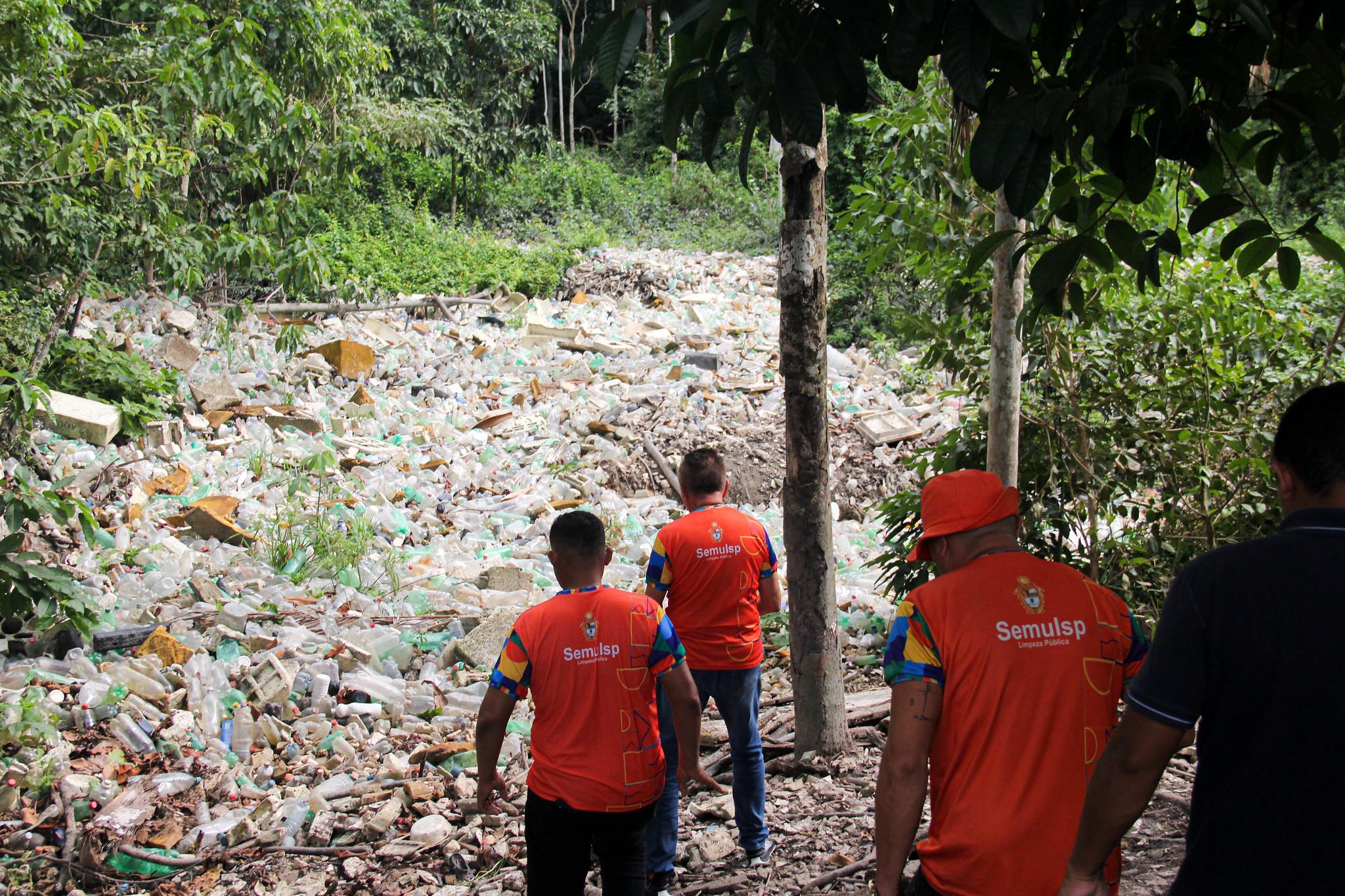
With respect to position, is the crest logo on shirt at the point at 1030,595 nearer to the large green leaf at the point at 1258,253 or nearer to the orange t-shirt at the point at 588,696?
the large green leaf at the point at 1258,253

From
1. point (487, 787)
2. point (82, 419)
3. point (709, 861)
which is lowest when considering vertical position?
point (709, 861)

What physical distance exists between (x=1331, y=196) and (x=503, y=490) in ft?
58.9

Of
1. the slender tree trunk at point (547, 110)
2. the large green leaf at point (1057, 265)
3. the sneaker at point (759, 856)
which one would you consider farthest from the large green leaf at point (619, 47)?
the slender tree trunk at point (547, 110)

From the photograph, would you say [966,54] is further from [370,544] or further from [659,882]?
[370,544]

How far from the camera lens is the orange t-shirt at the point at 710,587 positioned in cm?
318

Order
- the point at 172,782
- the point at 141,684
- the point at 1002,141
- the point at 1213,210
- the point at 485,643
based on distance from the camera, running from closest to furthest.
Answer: the point at 1002,141
the point at 1213,210
the point at 172,782
the point at 141,684
the point at 485,643

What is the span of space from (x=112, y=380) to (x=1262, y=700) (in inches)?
334

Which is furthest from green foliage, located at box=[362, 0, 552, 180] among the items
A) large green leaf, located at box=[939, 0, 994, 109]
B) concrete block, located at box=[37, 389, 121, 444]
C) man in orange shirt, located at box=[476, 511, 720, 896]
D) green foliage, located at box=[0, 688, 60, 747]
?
large green leaf, located at box=[939, 0, 994, 109]

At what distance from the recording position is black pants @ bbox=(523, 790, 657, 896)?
228cm

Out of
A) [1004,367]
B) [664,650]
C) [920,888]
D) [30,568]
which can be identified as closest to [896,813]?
[920,888]

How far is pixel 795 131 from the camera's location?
149cm

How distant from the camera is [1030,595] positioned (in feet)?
5.45

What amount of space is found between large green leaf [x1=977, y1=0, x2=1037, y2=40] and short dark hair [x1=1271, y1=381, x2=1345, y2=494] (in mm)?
713

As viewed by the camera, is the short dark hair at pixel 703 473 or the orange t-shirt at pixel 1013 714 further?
the short dark hair at pixel 703 473
